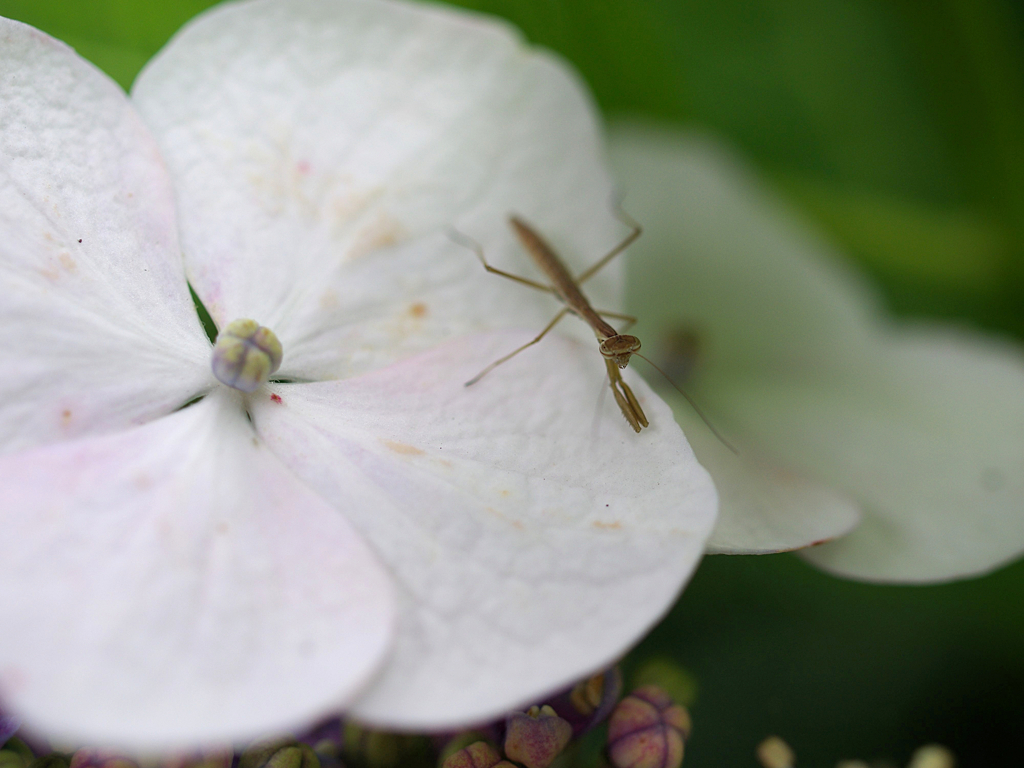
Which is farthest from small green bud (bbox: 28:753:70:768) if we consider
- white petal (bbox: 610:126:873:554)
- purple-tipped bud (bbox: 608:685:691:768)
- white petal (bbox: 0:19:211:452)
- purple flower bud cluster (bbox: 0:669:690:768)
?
white petal (bbox: 610:126:873:554)

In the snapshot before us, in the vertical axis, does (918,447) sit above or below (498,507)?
below

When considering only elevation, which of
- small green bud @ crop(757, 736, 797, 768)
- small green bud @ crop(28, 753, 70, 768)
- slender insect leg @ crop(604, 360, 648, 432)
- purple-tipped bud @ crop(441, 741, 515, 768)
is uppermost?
slender insect leg @ crop(604, 360, 648, 432)

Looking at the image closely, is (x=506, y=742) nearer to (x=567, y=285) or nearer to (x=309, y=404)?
(x=309, y=404)

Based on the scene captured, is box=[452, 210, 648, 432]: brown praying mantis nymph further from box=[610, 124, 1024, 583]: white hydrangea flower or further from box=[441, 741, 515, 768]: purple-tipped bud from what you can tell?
box=[441, 741, 515, 768]: purple-tipped bud

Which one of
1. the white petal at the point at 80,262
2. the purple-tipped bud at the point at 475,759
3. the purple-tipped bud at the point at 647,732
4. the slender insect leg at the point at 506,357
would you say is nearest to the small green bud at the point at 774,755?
the purple-tipped bud at the point at 647,732

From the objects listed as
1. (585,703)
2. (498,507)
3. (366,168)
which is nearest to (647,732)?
(585,703)
